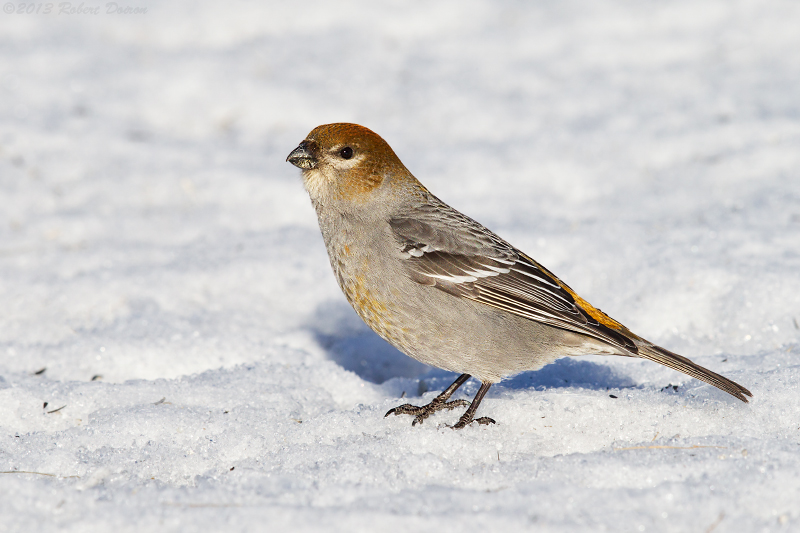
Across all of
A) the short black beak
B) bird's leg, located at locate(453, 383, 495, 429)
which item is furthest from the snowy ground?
the short black beak

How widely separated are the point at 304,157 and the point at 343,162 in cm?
22

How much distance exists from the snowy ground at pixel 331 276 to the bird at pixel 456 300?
0.70 feet

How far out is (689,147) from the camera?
272 inches

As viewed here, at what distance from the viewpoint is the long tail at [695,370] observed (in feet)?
11.4

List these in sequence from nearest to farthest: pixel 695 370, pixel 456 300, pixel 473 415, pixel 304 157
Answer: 1. pixel 695 370
2. pixel 473 415
3. pixel 456 300
4. pixel 304 157

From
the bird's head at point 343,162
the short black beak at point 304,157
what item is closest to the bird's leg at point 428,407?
the bird's head at point 343,162

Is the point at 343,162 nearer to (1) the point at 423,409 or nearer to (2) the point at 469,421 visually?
(1) the point at 423,409

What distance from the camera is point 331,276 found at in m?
5.68

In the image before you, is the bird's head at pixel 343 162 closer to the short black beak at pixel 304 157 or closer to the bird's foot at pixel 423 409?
the short black beak at pixel 304 157

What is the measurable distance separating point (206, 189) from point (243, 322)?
2.14 metres

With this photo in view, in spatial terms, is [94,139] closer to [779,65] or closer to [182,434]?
[182,434]

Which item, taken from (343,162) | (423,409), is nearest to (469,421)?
(423,409)

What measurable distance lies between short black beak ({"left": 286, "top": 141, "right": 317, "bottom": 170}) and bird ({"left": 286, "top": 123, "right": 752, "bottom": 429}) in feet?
0.06

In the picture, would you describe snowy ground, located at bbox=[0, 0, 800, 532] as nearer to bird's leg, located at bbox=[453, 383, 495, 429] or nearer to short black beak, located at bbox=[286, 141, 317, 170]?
bird's leg, located at bbox=[453, 383, 495, 429]
